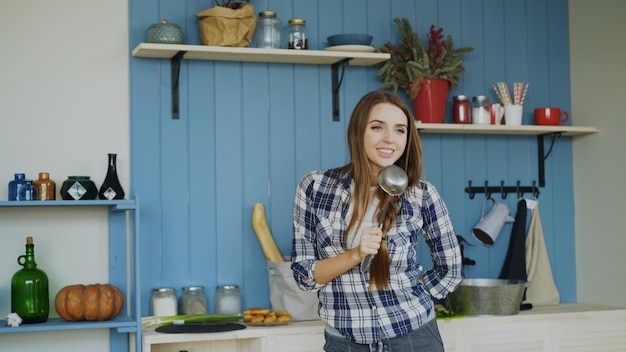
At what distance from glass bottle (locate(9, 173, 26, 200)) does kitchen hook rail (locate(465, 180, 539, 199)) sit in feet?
6.17

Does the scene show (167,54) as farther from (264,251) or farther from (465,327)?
(465,327)

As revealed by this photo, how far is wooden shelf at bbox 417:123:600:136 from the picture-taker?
3.61 m

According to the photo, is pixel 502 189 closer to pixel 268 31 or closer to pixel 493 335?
pixel 493 335

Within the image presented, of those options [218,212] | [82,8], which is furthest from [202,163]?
[82,8]

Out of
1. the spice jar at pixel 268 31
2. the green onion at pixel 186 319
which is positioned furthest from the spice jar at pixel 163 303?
the spice jar at pixel 268 31

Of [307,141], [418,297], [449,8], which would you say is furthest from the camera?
[449,8]

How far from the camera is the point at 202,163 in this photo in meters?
3.48

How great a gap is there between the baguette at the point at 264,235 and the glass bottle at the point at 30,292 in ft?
2.71

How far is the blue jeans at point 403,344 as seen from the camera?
7.02 ft

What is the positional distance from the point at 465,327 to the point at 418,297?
4.04 feet

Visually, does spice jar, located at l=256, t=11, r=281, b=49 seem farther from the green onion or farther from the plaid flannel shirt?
the plaid flannel shirt

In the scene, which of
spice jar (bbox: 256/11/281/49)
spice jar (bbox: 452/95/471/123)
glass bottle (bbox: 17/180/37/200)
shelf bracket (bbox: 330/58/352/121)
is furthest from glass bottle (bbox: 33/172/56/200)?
spice jar (bbox: 452/95/471/123)

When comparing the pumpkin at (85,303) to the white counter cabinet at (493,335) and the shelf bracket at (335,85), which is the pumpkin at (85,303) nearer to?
the white counter cabinet at (493,335)

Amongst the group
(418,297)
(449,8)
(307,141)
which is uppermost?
(449,8)
